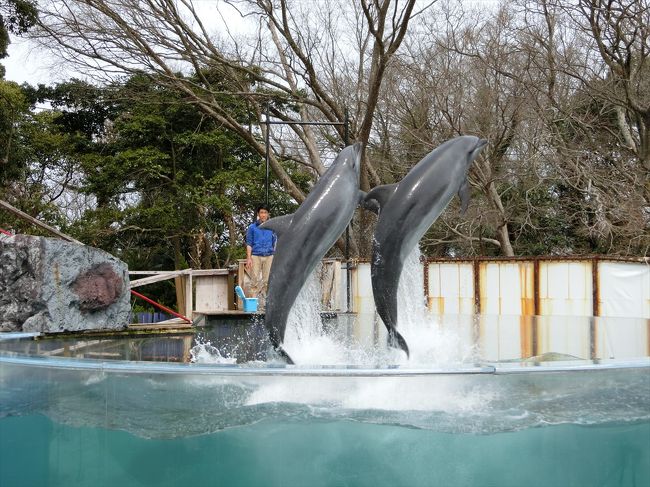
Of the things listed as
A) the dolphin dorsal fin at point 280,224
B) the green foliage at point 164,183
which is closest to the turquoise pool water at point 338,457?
the dolphin dorsal fin at point 280,224

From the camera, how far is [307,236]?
5.91 m

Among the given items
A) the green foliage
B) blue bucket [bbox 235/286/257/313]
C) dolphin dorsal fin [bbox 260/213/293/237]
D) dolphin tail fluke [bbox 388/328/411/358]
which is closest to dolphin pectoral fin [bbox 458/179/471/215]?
A: dolphin tail fluke [bbox 388/328/411/358]

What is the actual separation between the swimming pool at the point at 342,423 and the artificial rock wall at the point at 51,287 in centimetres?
487

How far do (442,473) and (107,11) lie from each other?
15.7m

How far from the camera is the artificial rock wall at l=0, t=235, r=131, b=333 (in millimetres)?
9078

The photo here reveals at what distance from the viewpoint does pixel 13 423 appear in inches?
191

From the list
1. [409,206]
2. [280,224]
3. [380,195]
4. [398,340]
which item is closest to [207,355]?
[280,224]

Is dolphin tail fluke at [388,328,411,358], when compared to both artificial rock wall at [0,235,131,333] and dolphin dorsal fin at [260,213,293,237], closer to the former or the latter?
dolphin dorsal fin at [260,213,293,237]

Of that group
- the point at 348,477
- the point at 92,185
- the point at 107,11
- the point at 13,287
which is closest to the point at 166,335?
the point at 13,287

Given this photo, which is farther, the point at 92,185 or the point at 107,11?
the point at 92,185

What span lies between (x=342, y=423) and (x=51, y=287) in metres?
6.30

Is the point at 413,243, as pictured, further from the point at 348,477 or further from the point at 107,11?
the point at 107,11

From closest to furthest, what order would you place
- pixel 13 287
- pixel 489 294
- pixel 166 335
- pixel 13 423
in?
pixel 13 423 → pixel 13 287 → pixel 166 335 → pixel 489 294

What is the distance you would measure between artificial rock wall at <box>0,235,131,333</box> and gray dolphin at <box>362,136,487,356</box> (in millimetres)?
5158
